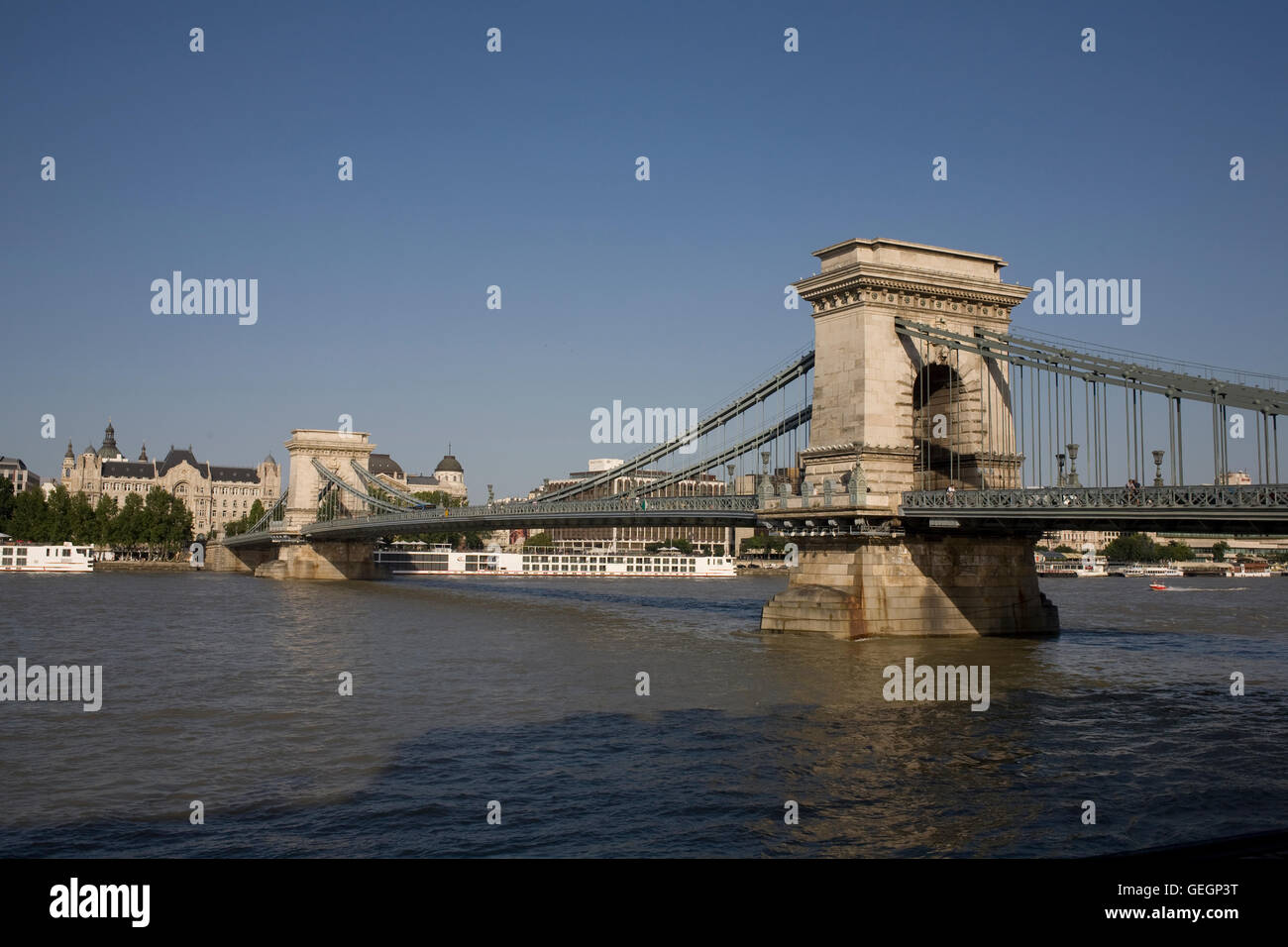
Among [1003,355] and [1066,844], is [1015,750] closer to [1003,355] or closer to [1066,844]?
→ [1066,844]

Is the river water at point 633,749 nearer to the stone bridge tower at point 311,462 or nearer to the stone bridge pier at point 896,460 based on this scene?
the stone bridge pier at point 896,460

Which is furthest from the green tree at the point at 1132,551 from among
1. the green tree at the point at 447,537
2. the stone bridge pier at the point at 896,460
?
the stone bridge pier at the point at 896,460

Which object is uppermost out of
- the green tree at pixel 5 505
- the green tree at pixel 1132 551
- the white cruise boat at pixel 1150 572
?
the green tree at pixel 5 505

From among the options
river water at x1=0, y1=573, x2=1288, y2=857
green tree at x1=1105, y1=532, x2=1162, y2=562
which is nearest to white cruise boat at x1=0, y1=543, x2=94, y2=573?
river water at x1=0, y1=573, x2=1288, y2=857

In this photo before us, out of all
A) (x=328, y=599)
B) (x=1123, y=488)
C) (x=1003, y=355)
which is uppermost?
(x=1003, y=355)

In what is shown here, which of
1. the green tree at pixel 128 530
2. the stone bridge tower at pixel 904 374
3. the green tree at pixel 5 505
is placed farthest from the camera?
the green tree at pixel 5 505

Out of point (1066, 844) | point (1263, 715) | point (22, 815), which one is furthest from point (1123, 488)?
point (22, 815)
